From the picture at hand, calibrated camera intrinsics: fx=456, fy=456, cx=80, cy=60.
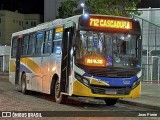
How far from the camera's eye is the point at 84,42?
1628cm

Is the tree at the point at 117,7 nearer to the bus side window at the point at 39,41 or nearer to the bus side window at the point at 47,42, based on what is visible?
the bus side window at the point at 39,41

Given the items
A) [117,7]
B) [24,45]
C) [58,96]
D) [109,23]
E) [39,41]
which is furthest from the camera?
[117,7]

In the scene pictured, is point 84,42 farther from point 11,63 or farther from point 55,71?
point 11,63

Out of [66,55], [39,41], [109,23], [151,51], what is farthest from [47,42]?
[151,51]

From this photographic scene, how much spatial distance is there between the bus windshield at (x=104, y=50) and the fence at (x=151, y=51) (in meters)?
19.4

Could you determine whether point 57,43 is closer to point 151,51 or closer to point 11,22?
point 151,51

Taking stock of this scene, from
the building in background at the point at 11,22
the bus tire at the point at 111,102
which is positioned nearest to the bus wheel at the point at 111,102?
the bus tire at the point at 111,102

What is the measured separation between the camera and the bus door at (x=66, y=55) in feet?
55.4

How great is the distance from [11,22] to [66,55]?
98.6m

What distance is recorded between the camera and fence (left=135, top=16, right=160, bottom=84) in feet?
119

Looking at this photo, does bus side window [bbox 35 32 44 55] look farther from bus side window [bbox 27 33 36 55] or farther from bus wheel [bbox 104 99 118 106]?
bus wheel [bbox 104 99 118 106]

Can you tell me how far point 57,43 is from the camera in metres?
18.2

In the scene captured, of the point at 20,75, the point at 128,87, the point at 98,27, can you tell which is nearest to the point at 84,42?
the point at 98,27

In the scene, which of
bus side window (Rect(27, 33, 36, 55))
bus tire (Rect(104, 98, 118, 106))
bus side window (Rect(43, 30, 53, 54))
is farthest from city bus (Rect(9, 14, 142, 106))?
bus side window (Rect(27, 33, 36, 55))
